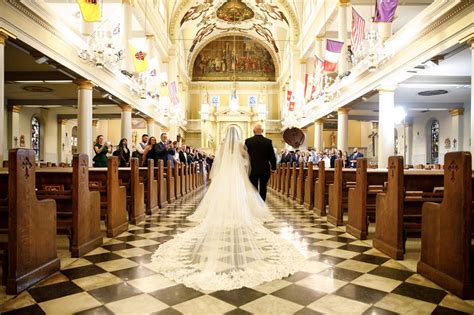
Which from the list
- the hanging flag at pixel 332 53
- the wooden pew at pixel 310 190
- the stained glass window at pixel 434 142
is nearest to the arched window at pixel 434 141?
the stained glass window at pixel 434 142

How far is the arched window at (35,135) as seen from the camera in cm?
2134

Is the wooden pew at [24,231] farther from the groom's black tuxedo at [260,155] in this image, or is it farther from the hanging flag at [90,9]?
the hanging flag at [90,9]

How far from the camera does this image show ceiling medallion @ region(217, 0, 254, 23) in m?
28.6

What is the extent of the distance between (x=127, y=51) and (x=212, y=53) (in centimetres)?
2069

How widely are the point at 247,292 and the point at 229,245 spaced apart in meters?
1.61

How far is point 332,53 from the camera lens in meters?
13.2

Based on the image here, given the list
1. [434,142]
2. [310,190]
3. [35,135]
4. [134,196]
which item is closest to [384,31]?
[310,190]

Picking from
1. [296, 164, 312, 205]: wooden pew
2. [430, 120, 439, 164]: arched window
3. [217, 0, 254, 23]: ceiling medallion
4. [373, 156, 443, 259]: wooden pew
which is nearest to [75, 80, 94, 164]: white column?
[296, 164, 312, 205]: wooden pew

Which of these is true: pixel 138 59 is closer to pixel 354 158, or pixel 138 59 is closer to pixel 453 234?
pixel 354 158

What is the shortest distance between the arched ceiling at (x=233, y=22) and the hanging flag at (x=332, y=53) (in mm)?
12547

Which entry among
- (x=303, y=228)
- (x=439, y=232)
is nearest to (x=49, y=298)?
(x=439, y=232)

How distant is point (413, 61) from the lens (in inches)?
385

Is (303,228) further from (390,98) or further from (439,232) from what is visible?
(390,98)

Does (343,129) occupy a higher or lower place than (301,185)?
higher
